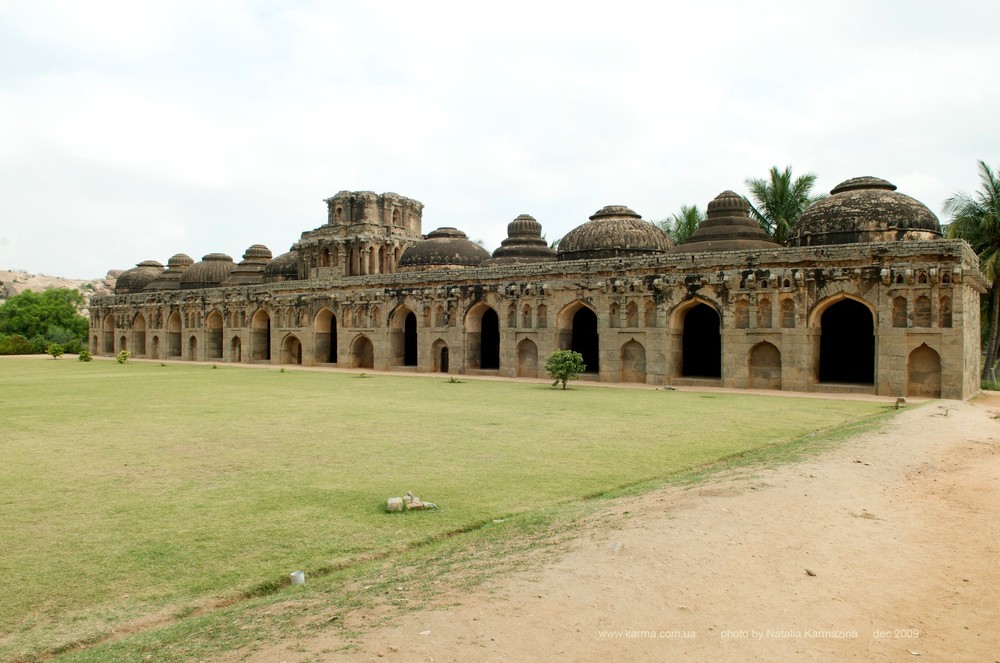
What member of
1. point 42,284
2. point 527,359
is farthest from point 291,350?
point 42,284

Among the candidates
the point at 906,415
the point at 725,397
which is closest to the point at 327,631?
the point at 906,415

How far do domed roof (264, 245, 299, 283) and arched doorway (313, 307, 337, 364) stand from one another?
8.80m

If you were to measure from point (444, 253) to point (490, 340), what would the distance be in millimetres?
5788

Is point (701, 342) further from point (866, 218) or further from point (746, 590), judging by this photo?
point (746, 590)

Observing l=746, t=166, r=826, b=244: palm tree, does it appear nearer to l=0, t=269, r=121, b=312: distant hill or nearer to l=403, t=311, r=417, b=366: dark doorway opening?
l=403, t=311, r=417, b=366: dark doorway opening

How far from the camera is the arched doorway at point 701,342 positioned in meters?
27.4

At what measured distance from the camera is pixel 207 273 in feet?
153

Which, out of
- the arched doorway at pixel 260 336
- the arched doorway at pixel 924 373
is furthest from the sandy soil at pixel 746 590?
the arched doorway at pixel 260 336

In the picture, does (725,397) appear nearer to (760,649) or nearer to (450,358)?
(450,358)

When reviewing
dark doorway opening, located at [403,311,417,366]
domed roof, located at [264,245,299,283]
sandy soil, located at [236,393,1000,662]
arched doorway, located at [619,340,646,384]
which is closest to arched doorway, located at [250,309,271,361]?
domed roof, located at [264,245,299,283]

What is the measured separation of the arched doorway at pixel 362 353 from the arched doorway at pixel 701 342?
1445cm

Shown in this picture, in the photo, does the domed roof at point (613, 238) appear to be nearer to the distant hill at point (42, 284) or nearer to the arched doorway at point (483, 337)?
the arched doorway at point (483, 337)

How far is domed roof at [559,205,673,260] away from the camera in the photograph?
1141 inches

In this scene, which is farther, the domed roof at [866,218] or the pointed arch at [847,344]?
the pointed arch at [847,344]
